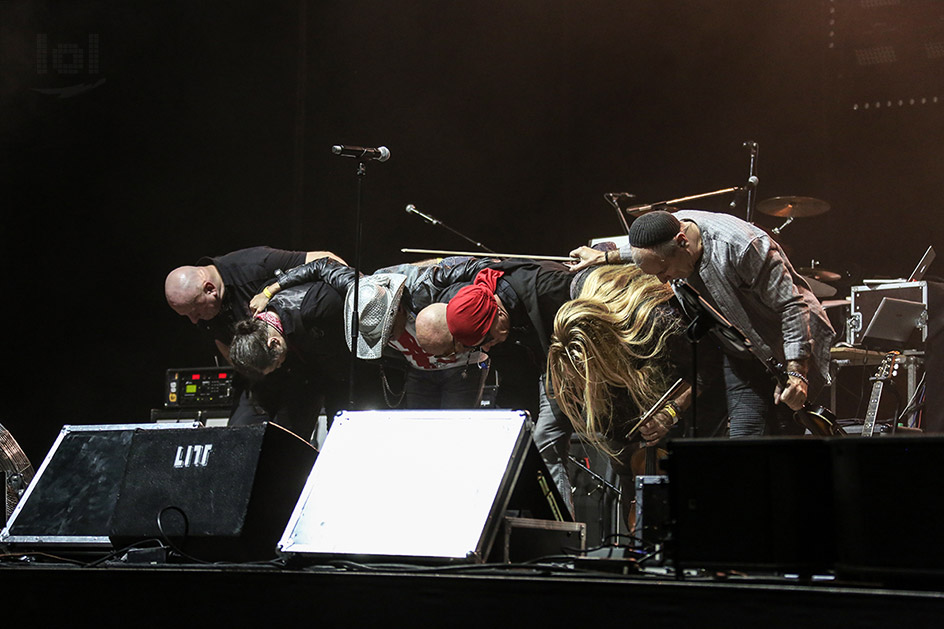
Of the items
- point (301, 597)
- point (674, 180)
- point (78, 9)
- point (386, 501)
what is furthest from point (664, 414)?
point (78, 9)

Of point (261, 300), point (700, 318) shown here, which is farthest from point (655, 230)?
point (261, 300)

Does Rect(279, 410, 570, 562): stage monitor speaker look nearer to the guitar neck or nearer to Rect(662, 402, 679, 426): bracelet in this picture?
Rect(662, 402, 679, 426): bracelet

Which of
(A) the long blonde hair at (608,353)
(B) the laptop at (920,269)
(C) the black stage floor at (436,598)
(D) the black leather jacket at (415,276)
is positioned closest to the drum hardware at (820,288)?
(B) the laptop at (920,269)

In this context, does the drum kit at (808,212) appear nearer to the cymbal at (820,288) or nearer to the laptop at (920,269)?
the cymbal at (820,288)

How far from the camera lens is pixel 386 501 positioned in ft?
6.24

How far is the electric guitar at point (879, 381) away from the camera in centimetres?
407

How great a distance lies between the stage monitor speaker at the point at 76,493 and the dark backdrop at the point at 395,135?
9.62 feet

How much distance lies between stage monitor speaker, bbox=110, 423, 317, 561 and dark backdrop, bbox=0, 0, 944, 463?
3324mm

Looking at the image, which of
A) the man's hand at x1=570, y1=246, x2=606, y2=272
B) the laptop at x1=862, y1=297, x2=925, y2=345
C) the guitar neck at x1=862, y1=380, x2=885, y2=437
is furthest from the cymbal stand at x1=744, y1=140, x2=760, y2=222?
the man's hand at x1=570, y1=246, x2=606, y2=272

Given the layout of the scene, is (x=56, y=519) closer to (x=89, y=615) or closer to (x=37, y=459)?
(x=89, y=615)

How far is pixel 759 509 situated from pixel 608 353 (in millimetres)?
1744

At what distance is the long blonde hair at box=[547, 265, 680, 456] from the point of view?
3.10 meters

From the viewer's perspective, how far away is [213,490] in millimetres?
2021

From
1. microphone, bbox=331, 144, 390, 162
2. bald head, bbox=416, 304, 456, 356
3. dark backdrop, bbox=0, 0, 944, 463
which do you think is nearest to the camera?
bald head, bbox=416, 304, 456, 356
